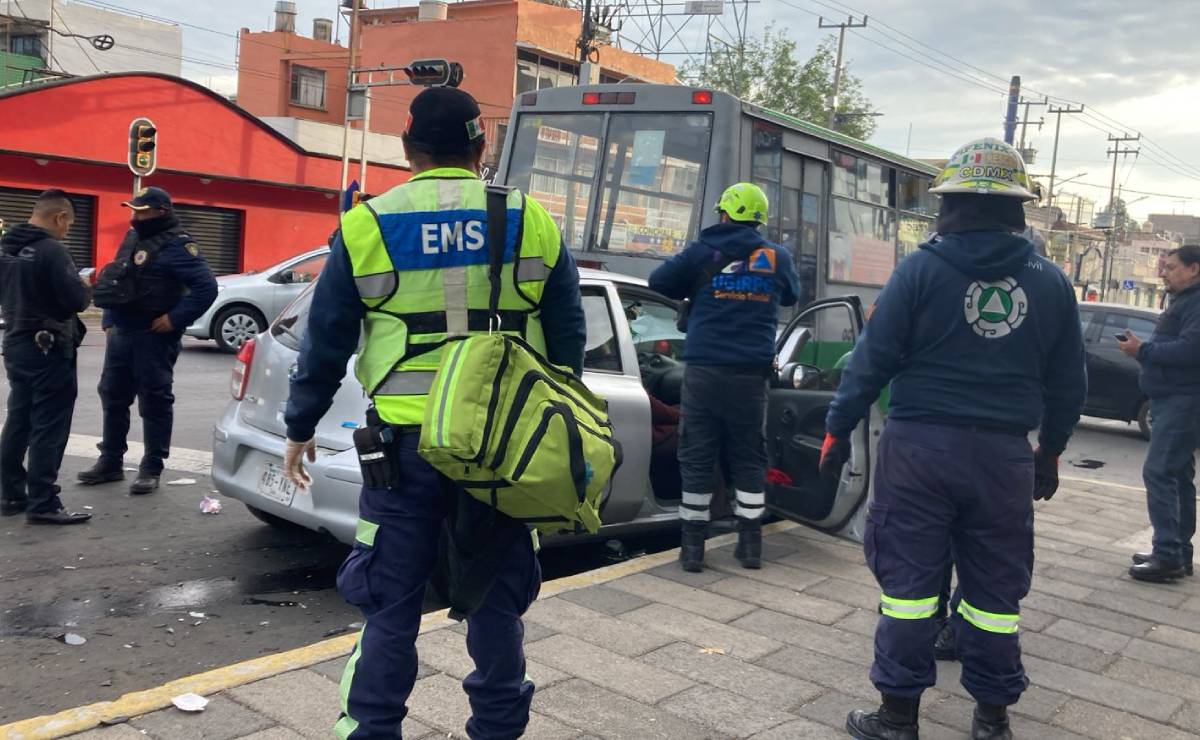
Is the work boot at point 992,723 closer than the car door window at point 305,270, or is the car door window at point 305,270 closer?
the work boot at point 992,723

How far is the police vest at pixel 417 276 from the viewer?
2732mm

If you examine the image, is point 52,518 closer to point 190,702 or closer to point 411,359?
point 190,702

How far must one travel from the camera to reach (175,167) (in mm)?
24531

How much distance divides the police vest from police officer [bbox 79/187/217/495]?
4482 millimetres

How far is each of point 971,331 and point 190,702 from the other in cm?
274

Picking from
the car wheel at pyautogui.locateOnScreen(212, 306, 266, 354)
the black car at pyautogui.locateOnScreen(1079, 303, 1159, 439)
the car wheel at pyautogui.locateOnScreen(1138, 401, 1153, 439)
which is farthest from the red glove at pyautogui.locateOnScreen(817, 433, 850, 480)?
the car wheel at pyautogui.locateOnScreen(212, 306, 266, 354)

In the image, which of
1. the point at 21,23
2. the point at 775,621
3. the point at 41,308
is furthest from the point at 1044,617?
the point at 21,23

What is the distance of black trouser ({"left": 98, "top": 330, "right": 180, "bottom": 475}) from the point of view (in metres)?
6.81

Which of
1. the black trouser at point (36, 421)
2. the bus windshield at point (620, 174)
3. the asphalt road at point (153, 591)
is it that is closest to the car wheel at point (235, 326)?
the bus windshield at point (620, 174)

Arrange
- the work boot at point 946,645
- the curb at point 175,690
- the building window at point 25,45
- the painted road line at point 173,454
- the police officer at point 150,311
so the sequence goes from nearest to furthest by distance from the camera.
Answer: the curb at point 175,690, the work boot at point 946,645, the police officer at point 150,311, the painted road line at point 173,454, the building window at point 25,45

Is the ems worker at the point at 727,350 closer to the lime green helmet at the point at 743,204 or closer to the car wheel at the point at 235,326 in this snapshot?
the lime green helmet at the point at 743,204

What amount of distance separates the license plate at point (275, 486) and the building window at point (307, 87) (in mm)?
39463

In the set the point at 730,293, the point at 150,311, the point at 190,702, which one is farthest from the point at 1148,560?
the point at 150,311

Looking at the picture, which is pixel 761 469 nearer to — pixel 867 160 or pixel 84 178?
pixel 867 160
